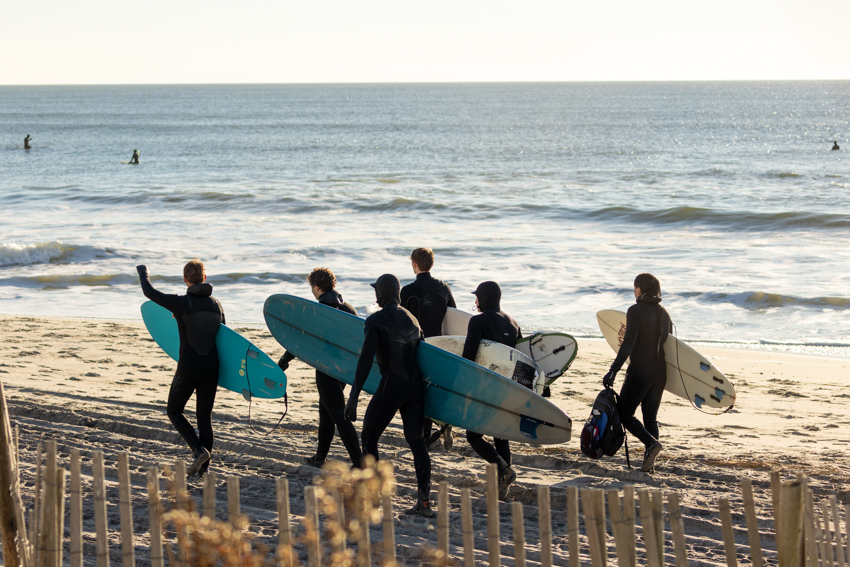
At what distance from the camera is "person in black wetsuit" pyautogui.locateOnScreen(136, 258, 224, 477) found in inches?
207

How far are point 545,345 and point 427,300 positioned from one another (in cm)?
113

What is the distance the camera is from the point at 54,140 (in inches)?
2317

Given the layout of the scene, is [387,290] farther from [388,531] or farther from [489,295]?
[388,531]

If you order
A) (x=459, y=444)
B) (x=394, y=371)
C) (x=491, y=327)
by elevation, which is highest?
(x=491, y=327)

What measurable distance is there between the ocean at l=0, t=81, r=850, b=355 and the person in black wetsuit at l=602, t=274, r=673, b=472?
5856 millimetres

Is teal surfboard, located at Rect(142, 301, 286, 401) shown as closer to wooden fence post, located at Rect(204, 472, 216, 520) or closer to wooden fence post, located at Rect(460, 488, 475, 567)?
wooden fence post, located at Rect(204, 472, 216, 520)

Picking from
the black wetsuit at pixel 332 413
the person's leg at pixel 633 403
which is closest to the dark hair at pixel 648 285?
the person's leg at pixel 633 403

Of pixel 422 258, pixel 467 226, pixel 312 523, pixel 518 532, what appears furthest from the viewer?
pixel 467 226

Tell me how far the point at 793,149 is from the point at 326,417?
170 ft

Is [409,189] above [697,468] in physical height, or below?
above

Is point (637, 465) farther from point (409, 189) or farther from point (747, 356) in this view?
point (409, 189)

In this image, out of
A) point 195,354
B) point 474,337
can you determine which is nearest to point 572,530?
point 474,337

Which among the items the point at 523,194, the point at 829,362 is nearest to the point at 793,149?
the point at 523,194

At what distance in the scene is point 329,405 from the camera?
5.36 meters
